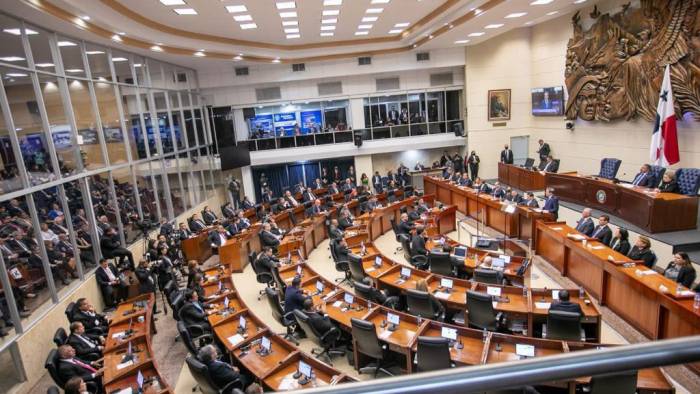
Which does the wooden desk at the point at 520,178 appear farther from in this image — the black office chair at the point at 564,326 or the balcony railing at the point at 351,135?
the black office chair at the point at 564,326

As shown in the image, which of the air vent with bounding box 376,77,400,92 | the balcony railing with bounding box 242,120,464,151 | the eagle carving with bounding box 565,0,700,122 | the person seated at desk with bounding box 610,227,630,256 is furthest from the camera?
the air vent with bounding box 376,77,400,92

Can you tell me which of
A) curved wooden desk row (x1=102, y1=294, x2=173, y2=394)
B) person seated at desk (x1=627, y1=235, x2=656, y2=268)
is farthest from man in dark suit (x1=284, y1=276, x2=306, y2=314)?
person seated at desk (x1=627, y1=235, x2=656, y2=268)

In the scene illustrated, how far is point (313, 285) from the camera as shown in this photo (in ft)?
27.8

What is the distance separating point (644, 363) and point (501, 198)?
13114 millimetres

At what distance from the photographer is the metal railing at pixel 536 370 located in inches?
26.8

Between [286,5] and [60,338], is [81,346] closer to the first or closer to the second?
[60,338]

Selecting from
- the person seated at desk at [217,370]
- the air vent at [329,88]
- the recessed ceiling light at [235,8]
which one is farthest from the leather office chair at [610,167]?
the person seated at desk at [217,370]

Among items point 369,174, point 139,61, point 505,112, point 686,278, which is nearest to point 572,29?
point 505,112

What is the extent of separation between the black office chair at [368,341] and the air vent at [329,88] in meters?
16.2

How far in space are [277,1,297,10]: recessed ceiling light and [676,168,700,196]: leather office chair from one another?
10.5 m

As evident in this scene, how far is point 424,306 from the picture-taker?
7.03 meters

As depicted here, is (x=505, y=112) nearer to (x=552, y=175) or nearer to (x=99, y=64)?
(x=552, y=175)

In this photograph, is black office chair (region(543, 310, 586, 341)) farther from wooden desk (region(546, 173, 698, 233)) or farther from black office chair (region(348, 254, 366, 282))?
wooden desk (region(546, 173, 698, 233))

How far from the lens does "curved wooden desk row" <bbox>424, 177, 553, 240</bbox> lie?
36.7 ft
